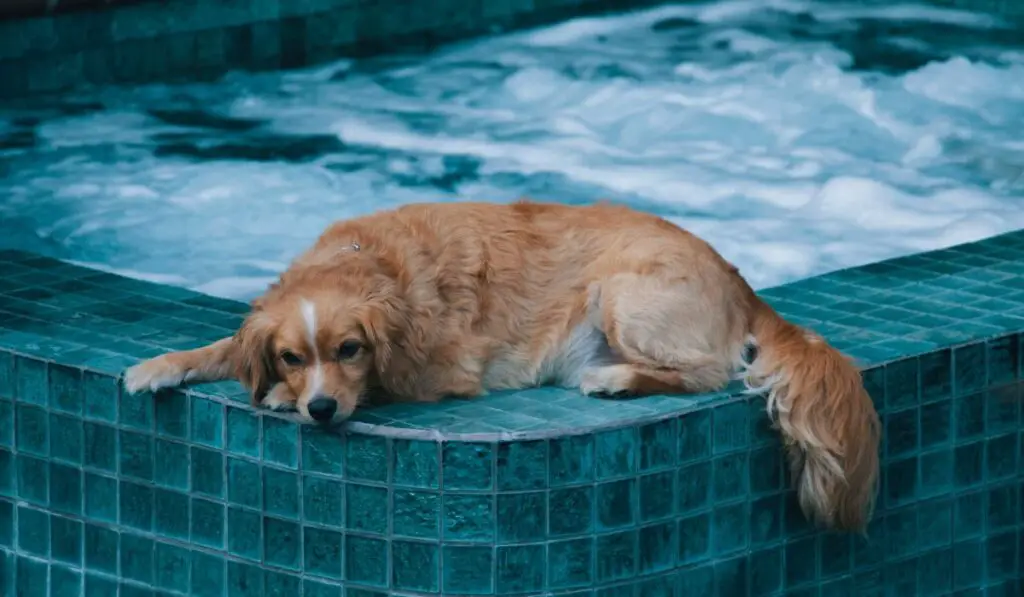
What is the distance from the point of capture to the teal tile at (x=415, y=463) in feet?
10.9

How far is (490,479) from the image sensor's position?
3.30 metres

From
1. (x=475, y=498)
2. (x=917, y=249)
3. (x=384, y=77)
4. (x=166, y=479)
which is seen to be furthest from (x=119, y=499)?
(x=384, y=77)

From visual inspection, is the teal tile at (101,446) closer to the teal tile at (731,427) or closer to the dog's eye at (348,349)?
the dog's eye at (348,349)

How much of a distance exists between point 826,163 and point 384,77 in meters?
2.28

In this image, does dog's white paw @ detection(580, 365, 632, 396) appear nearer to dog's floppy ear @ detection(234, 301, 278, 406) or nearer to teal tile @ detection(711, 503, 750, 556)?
teal tile @ detection(711, 503, 750, 556)

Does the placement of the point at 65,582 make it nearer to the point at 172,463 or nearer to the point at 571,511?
the point at 172,463

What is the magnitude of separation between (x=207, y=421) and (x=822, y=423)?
1.20 m

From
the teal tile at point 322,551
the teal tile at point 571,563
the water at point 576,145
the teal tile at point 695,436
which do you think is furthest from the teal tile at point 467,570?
the water at point 576,145

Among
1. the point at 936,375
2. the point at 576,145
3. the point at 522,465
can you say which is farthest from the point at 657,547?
the point at 576,145

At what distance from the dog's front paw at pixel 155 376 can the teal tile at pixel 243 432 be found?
0.48 ft

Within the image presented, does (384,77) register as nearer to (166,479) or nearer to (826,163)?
(826,163)

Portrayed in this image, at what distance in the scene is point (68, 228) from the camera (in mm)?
6109

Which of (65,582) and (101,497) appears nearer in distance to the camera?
(101,497)

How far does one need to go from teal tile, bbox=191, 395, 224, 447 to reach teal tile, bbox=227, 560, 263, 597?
0.82 ft
